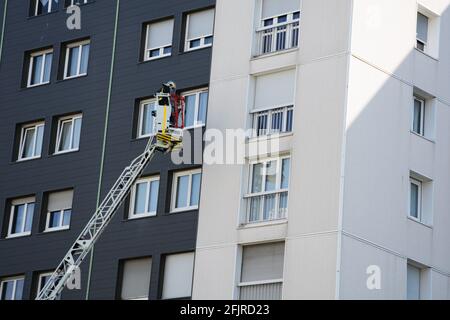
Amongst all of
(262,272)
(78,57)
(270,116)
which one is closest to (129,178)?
(270,116)

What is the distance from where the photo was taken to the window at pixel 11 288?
49.7m

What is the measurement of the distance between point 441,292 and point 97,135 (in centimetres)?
1221

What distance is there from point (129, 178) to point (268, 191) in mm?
4737

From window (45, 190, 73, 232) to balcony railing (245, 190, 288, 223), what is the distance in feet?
24.3

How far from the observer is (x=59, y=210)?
4972cm

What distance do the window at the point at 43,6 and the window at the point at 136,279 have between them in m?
10.8

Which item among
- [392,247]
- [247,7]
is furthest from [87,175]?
[392,247]

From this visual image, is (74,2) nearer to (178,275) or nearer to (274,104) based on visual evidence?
(274,104)

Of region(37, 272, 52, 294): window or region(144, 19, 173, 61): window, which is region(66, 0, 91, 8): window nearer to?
region(144, 19, 173, 61): window

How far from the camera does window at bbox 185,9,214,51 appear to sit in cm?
4784

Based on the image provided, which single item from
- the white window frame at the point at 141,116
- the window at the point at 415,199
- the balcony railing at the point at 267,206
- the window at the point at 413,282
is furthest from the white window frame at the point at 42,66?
the window at the point at 413,282

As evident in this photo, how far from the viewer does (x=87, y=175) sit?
1927 inches

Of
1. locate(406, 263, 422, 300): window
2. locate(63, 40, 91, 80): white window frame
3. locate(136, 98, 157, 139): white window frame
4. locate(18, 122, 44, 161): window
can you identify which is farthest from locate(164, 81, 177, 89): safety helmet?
locate(406, 263, 422, 300): window
